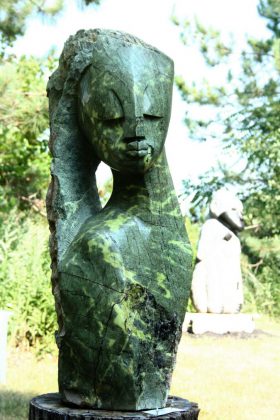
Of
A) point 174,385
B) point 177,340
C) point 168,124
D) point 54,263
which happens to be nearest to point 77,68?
point 168,124

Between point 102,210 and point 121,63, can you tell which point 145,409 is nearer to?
point 102,210

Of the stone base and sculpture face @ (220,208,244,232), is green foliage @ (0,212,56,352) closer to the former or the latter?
the stone base

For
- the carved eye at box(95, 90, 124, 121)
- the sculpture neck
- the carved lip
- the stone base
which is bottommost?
the stone base

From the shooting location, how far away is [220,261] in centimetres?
1023

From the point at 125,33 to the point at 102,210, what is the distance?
805 millimetres

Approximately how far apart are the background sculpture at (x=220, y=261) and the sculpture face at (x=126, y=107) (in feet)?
23.8

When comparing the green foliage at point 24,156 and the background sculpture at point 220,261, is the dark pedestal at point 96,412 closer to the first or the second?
the background sculpture at point 220,261

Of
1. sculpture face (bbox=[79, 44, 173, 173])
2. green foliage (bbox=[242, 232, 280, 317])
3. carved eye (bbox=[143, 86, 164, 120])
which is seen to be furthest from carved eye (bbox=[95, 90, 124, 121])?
green foliage (bbox=[242, 232, 280, 317])

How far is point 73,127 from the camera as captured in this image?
313 centimetres

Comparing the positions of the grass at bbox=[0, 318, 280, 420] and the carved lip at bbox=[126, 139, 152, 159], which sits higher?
the carved lip at bbox=[126, 139, 152, 159]

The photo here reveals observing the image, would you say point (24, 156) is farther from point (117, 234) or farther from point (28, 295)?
point (117, 234)

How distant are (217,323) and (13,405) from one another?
4383 millimetres

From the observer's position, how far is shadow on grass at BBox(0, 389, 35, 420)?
5.56 metres

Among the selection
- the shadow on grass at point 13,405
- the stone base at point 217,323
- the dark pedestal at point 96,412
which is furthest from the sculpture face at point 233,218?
the dark pedestal at point 96,412
